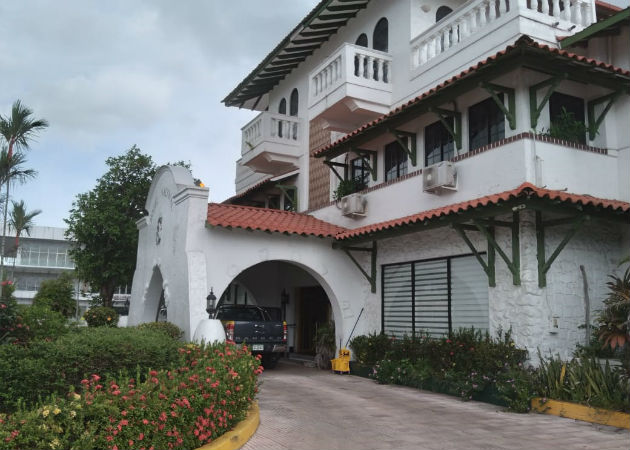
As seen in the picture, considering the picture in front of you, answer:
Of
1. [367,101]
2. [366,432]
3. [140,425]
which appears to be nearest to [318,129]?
[367,101]

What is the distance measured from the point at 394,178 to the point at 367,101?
7.46 feet

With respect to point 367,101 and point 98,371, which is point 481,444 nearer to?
point 98,371

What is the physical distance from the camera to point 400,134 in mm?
14070

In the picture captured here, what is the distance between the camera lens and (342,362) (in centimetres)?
1408

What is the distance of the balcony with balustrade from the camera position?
1172 cm

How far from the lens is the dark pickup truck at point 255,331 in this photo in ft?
44.4

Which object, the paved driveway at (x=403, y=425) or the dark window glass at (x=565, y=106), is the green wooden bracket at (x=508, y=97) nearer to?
the dark window glass at (x=565, y=106)

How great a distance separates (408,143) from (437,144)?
1.00 metres

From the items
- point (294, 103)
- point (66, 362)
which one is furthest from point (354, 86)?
point (66, 362)

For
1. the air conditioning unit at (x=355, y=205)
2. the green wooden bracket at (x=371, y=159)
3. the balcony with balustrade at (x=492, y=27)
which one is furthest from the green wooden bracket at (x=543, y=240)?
the green wooden bracket at (x=371, y=159)

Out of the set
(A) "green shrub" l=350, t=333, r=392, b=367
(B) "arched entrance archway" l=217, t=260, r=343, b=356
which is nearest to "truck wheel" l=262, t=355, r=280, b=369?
(A) "green shrub" l=350, t=333, r=392, b=367

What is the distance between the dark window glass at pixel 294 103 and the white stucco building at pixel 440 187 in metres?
2.04

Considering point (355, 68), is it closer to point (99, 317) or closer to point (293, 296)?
point (293, 296)

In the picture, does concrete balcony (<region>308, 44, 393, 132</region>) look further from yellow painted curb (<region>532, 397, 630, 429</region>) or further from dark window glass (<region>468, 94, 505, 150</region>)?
yellow painted curb (<region>532, 397, 630, 429</region>)
